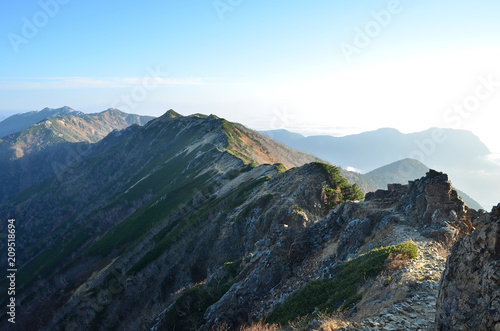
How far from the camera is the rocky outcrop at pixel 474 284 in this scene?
32.1 feet

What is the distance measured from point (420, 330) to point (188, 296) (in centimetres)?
2624

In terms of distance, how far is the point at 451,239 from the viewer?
2041 centimetres

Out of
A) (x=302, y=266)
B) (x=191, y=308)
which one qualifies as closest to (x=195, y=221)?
(x=191, y=308)

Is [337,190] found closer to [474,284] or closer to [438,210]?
[438,210]

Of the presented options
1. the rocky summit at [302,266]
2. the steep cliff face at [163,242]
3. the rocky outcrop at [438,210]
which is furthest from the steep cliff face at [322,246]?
the steep cliff face at [163,242]

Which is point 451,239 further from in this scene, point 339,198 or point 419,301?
point 339,198

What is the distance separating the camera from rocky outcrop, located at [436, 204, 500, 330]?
32.1ft

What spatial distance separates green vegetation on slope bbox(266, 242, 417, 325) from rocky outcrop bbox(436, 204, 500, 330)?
227 inches

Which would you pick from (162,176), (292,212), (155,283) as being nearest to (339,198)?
(292,212)

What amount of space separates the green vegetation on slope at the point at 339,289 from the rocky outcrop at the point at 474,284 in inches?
227

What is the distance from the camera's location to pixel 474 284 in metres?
10.7

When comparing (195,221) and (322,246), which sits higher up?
(322,246)

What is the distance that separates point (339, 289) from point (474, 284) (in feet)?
30.4

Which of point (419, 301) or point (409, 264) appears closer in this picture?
point (419, 301)
